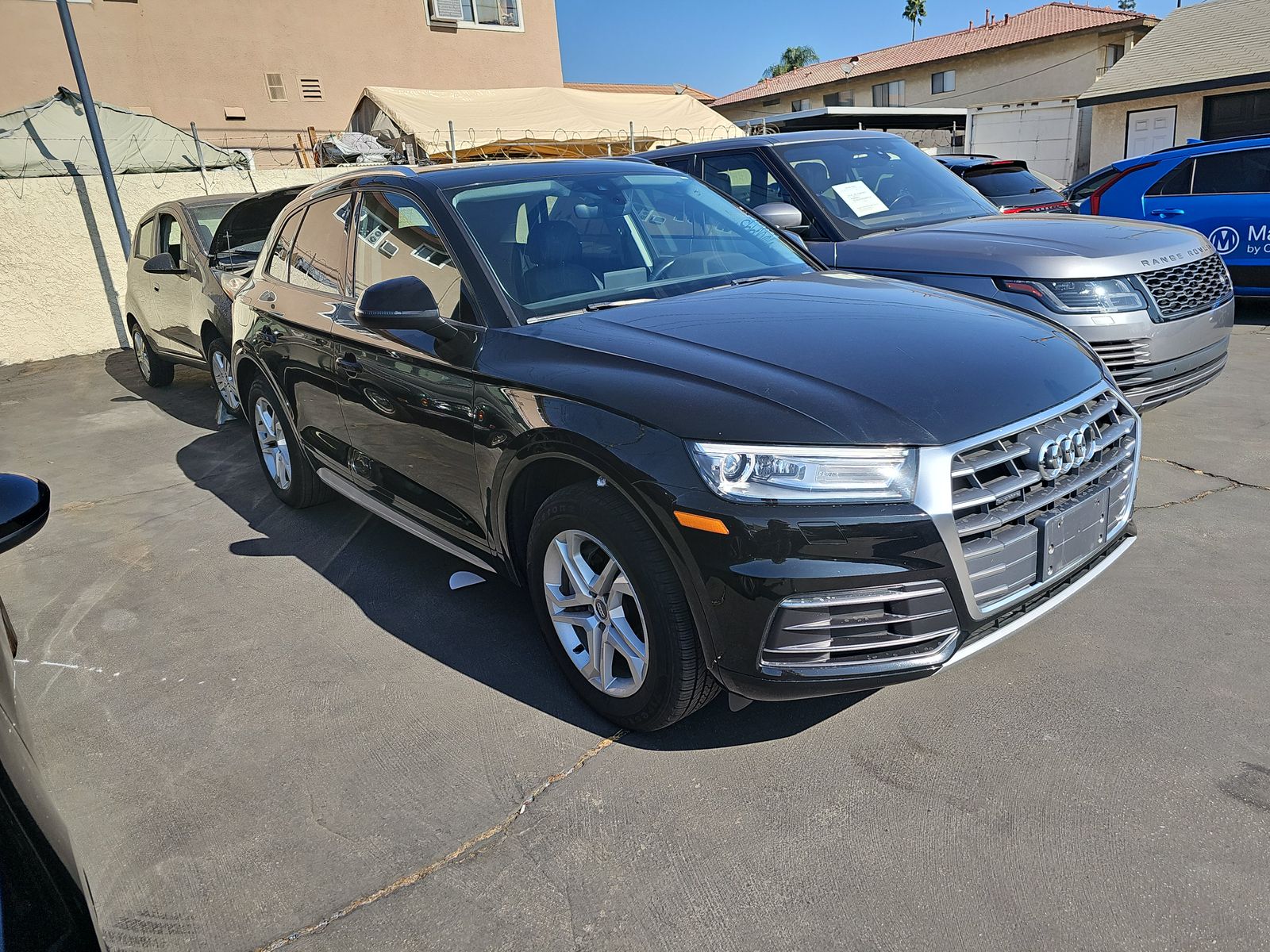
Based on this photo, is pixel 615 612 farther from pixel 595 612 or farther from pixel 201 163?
pixel 201 163

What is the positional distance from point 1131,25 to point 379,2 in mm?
25551

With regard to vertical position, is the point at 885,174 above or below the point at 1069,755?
above

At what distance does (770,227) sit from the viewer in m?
4.16

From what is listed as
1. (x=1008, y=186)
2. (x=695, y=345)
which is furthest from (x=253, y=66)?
(x=695, y=345)

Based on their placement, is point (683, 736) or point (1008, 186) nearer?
point (683, 736)

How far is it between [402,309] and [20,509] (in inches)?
59.8

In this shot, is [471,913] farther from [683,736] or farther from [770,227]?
[770,227]

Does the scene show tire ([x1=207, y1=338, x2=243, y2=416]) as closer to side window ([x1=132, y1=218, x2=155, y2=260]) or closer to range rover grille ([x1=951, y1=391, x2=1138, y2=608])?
side window ([x1=132, y1=218, x2=155, y2=260])

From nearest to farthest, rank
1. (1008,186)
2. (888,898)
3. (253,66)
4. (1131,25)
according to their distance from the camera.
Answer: (888,898) < (1008,186) < (253,66) < (1131,25)

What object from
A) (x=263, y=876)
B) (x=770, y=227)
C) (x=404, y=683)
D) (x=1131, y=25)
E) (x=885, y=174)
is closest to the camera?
(x=263, y=876)

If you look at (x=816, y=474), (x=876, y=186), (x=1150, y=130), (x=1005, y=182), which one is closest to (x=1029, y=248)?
(x=876, y=186)

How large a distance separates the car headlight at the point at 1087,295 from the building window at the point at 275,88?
55.6 feet

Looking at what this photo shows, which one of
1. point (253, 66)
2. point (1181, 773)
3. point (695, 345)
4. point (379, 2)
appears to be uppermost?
point (379, 2)

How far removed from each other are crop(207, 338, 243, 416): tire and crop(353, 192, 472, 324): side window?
3.58 metres
